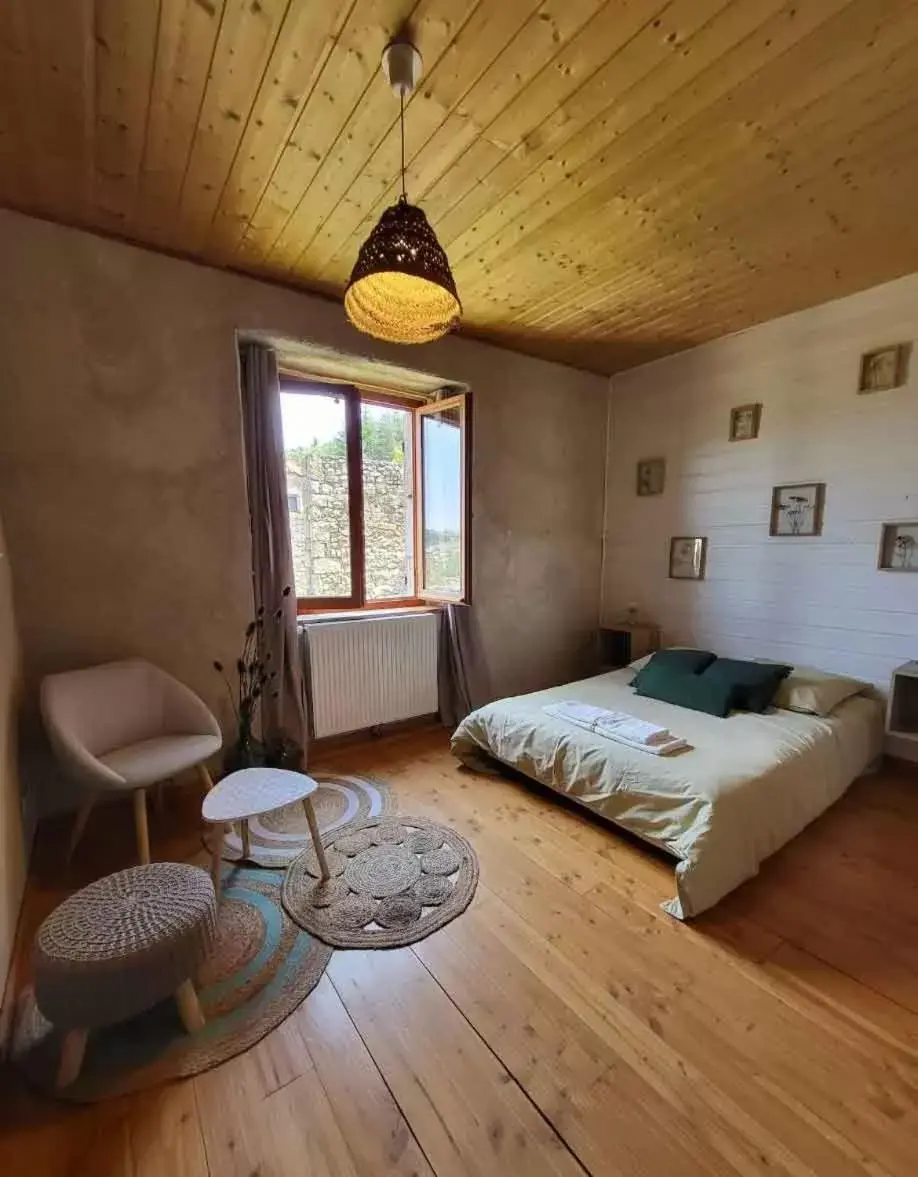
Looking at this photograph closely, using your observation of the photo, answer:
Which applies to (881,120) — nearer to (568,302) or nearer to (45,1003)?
(568,302)

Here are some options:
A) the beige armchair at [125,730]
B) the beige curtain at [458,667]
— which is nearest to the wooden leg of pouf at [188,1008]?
the beige armchair at [125,730]

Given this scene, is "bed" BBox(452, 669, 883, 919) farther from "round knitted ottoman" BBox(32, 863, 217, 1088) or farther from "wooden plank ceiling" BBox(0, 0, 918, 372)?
"wooden plank ceiling" BBox(0, 0, 918, 372)

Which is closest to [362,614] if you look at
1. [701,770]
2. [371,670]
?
[371,670]

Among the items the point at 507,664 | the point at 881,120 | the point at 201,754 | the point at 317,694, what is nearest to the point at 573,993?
the point at 201,754

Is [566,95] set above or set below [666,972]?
above

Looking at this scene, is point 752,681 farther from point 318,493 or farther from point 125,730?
point 125,730

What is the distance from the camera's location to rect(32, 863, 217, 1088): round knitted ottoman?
119 cm

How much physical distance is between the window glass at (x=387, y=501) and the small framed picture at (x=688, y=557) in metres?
1.97

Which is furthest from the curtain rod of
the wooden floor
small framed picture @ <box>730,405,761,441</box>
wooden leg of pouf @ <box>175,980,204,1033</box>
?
wooden leg of pouf @ <box>175,980,204,1033</box>

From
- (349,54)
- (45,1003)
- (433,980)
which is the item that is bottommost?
(433,980)

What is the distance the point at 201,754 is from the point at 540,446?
3001mm

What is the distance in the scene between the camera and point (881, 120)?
1.62 m

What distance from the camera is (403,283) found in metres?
1.69

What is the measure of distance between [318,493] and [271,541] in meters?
0.58
